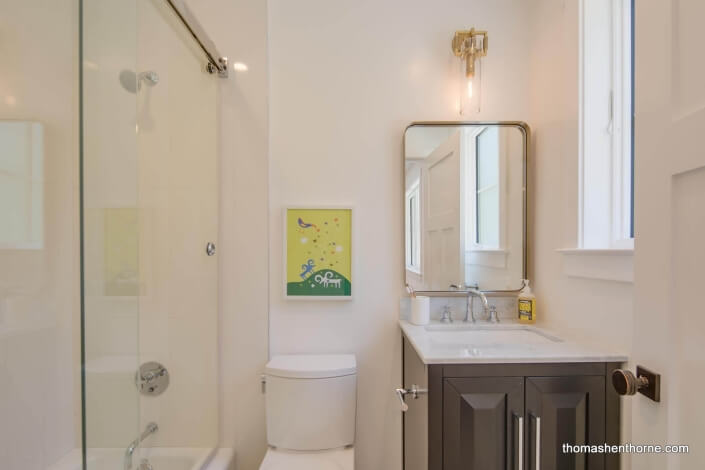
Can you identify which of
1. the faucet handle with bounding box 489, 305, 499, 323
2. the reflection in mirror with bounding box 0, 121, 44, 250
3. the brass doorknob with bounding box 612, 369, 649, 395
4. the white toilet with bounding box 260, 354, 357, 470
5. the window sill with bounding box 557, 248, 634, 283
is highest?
the reflection in mirror with bounding box 0, 121, 44, 250

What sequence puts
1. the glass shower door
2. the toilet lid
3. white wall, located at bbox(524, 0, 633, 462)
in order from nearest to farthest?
1. the glass shower door
2. white wall, located at bbox(524, 0, 633, 462)
3. the toilet lid

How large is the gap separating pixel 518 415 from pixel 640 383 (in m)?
0.51

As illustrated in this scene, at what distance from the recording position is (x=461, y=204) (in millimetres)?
1571

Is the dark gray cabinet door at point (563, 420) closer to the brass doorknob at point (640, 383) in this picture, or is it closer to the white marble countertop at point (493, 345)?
the white marble countertop at point (493, 345)

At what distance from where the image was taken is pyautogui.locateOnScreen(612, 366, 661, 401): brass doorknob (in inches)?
23.5

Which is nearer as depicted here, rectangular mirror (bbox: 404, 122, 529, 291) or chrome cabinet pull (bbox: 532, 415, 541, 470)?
chrome cabinet pull (bbox: 532, 415, 541, 470)

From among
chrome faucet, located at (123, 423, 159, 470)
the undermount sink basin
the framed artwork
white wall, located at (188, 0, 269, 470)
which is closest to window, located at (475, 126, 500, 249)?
the undermount sink basin

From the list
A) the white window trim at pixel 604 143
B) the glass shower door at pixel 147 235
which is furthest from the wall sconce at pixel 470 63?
the glass shower door at pixel 147 235

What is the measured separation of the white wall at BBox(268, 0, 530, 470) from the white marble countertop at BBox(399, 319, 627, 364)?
271 millimetres

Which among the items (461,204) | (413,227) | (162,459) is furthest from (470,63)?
(162,459)

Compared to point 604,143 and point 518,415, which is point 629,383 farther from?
point 604,143

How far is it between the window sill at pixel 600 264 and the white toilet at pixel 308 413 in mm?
1007

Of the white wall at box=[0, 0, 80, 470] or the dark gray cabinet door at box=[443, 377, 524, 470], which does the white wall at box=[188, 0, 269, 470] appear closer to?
the white wall at box=[0, 0, 80, 470]

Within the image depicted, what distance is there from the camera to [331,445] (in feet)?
4.49
